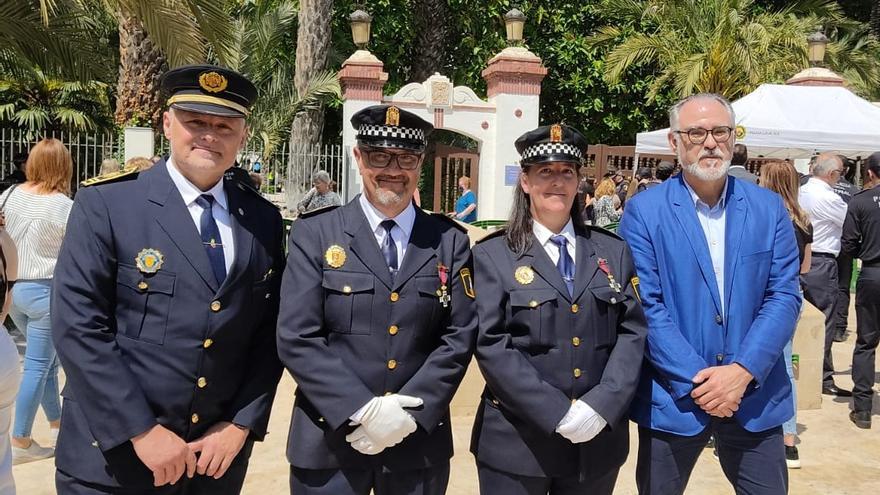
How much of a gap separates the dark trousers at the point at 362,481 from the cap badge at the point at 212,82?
1379 mm

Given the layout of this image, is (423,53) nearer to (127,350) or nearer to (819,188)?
(819,188)

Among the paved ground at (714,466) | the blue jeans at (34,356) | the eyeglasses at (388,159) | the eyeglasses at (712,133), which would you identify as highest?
the eyeglasses at (712,133)

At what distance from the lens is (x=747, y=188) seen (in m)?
3.05

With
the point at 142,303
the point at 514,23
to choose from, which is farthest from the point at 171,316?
the point at 514,23

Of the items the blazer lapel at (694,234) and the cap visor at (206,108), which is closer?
the cap visor at (206,108)

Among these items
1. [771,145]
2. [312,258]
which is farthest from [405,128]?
[771,145]

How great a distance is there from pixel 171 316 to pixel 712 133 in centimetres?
216

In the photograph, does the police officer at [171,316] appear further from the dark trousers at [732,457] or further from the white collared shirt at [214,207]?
the dark trousers at [732,457]

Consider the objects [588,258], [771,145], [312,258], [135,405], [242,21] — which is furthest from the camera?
[242,21]

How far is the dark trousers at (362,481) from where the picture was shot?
2557 mm

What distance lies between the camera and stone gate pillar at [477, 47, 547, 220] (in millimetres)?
11516

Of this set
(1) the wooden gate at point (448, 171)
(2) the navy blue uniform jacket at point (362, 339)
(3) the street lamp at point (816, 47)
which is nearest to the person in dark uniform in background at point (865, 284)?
(2) the navy blue uniform jacket at point (362, 339)

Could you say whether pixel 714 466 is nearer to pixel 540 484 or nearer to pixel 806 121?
pixel 540 484

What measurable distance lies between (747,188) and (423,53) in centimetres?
1609
